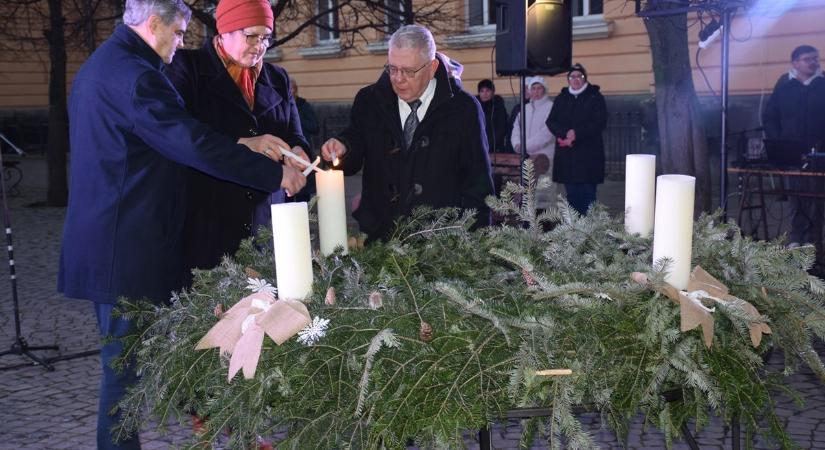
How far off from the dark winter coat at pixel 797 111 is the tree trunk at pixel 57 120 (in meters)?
9.28

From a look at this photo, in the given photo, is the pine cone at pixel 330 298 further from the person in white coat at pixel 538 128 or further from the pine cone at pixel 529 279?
the person in white coat at pixel 538 128

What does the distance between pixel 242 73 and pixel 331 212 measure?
144 centimetres

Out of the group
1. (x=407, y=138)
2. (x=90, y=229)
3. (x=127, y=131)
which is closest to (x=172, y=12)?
(x=127, y=131)

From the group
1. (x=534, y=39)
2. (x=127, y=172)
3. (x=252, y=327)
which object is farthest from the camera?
(x=534, y=39)

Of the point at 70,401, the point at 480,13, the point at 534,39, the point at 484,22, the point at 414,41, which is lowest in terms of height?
the point at 70,401

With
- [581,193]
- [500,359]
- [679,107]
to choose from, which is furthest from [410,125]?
[679,107]

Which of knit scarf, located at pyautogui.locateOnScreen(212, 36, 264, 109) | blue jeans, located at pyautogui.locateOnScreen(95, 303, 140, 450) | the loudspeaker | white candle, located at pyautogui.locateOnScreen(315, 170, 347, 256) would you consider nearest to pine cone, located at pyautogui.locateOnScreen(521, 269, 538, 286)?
white candle, located at pyautogui.locateOnScreen(315, 170, 347, 256)

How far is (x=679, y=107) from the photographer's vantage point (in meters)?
9.51

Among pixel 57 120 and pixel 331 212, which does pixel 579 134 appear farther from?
pixel 57 120

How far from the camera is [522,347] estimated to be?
1.81 meters

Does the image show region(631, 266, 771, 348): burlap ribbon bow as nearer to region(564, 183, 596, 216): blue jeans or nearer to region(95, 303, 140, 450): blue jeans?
region(95, 303, 140, 450): blue jeans

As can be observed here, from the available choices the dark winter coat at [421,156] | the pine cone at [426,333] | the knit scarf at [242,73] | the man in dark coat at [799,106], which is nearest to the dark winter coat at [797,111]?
the man in dark coat at [799,106]

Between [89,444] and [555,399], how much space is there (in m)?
3.22

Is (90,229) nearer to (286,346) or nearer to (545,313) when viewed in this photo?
(286,346)
